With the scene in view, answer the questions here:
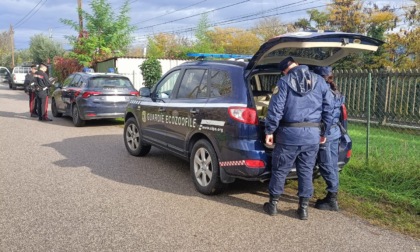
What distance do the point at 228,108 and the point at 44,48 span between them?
159 ft

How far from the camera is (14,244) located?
12.1 feet

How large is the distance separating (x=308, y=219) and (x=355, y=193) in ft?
4.21

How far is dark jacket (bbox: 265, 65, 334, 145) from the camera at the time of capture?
4281 mm

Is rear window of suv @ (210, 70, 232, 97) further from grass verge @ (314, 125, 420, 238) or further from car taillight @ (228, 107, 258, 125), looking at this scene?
grass verge @ (314, 125, 420, 238)

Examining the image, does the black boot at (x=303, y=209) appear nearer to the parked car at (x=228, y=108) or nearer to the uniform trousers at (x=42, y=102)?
the parked car at (x=228, y=108)

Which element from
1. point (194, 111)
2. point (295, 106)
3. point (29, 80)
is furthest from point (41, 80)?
point (295, 106)

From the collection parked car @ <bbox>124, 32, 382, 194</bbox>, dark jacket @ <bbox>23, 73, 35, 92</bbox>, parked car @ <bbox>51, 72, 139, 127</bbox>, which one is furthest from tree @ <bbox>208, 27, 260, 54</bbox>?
parked car @ <bbox>124, 32, 382, 194</bbox>

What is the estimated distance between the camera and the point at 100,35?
21625 millimetres

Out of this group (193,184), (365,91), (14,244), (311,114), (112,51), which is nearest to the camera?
(14,244)

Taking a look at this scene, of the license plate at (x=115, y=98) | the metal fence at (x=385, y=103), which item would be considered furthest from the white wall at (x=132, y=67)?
the metal fence at (x=385, y=103)

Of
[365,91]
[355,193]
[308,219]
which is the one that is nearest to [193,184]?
[308,219]

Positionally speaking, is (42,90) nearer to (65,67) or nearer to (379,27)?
(65,67)

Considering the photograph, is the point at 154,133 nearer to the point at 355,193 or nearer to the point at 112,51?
the point at 355,193

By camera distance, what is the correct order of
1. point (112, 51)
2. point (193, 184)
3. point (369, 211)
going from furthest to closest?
point (112, 51) < point (193, 184) < point (369, 211)
